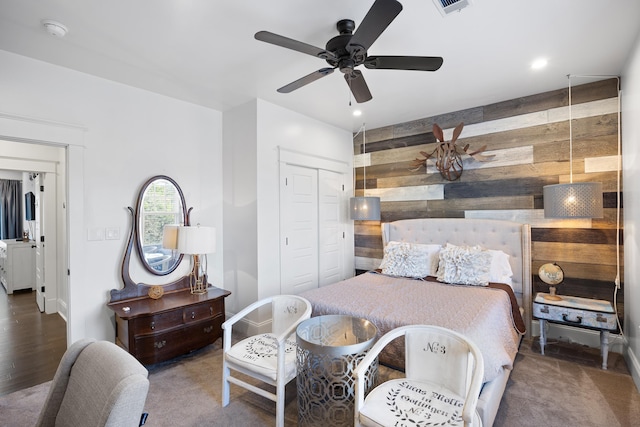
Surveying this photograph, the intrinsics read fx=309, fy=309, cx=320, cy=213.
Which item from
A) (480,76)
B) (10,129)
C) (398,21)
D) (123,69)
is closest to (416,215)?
(480,76)

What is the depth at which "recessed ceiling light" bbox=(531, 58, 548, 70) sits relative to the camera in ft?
8.82

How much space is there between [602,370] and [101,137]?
501cm

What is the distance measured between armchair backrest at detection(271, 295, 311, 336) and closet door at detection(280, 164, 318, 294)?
1.24 metres

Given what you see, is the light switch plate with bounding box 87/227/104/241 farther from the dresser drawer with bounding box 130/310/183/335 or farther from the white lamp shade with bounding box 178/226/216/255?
the dresser drawer with bounding box 130/310/183/335

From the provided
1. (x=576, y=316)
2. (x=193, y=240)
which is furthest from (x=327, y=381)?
(x=576, y=316)

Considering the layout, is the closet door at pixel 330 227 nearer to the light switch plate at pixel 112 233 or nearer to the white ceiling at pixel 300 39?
the white ceiling at pixel 300 39

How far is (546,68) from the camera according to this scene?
2.84 meters

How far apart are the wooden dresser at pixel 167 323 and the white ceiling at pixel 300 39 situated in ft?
7.04

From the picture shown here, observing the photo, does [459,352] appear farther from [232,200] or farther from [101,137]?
[101,137]

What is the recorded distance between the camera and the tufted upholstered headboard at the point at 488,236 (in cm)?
335

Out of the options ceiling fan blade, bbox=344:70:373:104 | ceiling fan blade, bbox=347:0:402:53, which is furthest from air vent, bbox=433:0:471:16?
ceiling fan blade, bbox=344:70:373:104

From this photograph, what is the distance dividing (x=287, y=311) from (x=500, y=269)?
7.66 ft

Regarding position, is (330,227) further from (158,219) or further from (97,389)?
(97,389)

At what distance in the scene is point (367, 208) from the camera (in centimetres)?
436
